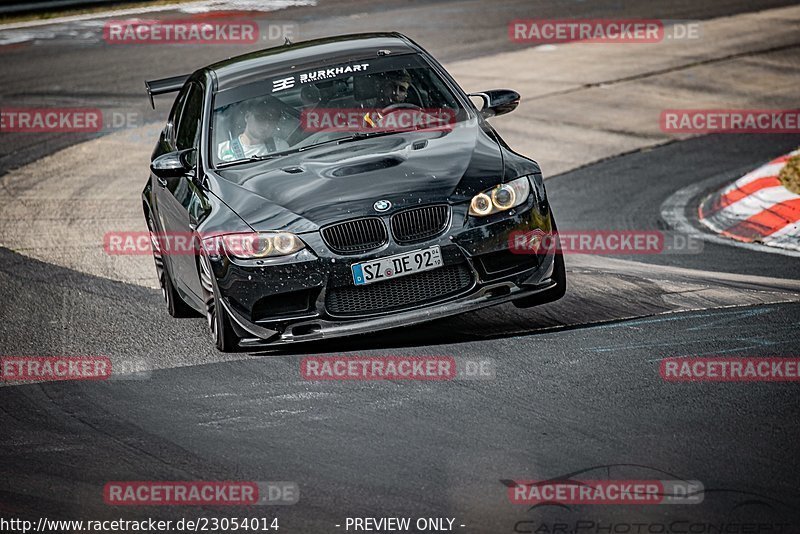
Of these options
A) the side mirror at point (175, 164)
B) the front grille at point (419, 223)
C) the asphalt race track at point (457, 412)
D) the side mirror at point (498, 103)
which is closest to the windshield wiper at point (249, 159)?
the side mirror at point (175, 164)

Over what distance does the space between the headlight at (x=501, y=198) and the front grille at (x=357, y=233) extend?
529 millimetres

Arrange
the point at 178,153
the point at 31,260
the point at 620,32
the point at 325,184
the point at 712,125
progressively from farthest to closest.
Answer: the point at 620,32, the point at 712,125, the point at 31,260, the point at 178,153, the point at 325,184

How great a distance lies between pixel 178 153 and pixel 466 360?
2517 millimetres

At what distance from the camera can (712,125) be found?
14328 mm

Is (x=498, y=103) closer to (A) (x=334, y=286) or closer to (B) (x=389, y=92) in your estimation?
(B) (x=389, y=92)

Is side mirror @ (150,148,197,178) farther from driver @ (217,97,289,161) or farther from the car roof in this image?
the car roof

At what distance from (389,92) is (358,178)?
130 cm

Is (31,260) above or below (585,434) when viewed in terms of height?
below

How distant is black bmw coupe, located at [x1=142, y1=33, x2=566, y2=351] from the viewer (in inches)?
272

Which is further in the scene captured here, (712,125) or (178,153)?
(712,125)

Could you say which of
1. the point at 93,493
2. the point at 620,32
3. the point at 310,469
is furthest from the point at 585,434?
the point at 620,32

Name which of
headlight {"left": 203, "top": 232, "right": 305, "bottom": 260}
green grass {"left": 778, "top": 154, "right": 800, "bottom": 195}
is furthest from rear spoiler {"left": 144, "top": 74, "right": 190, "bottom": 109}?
green grass {"left": 778, "top": 154, "right": 800, "bottom": 195}

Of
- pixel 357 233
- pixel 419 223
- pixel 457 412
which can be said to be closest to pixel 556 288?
pixel 419 223

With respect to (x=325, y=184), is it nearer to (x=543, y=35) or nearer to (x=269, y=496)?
(x=269, y=496)
